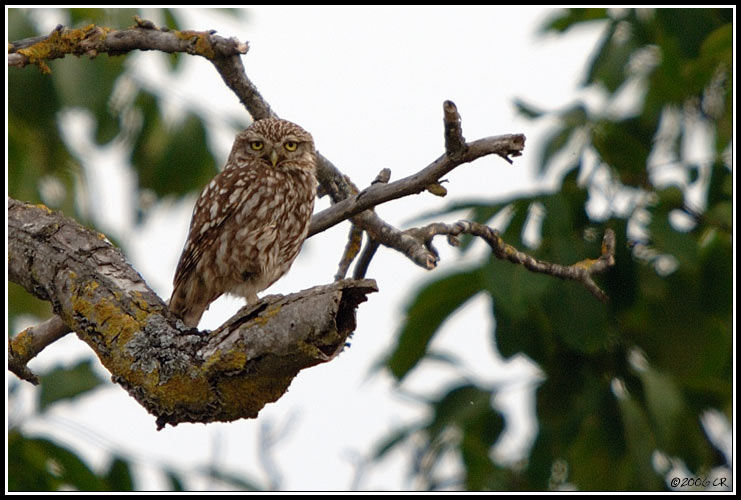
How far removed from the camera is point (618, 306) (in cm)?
470

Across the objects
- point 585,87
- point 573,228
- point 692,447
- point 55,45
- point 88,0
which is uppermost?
point 88,0

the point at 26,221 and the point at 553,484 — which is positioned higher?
the point at 26,221

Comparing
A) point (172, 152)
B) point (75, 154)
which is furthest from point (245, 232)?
point (75, 154)

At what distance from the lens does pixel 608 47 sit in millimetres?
6047

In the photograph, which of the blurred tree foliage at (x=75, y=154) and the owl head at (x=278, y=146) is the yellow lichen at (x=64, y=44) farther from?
the blurred tree foliage at (x=75, y=154)

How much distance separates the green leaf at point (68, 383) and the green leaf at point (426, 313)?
5.39 feet

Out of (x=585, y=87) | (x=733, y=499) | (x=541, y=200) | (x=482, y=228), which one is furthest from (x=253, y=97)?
(x=585, y=87)

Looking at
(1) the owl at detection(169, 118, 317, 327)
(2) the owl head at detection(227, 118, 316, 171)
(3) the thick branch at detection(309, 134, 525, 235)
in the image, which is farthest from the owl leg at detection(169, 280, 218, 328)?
(3) the thick branch at detection(309, 134, 525, 235)

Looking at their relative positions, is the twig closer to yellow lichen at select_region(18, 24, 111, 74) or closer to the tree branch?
the tree branch

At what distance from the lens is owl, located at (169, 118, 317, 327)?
171 inches

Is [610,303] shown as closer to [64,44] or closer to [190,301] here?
[190,301]

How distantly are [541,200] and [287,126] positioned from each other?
50.9 inches

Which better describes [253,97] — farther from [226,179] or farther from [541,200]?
[541,200]

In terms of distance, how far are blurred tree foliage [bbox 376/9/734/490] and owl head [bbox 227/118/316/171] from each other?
82 centimetres
